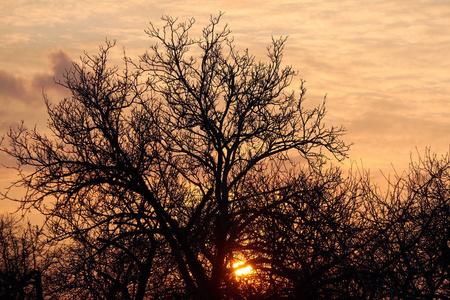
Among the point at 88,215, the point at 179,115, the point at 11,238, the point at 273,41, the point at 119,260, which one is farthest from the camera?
the point at 11,238

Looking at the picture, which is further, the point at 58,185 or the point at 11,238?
the point at 11,238

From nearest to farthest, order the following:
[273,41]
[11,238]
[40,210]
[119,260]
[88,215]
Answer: [40,210] → [88,215] → [119,260] → [273,41] → [11,238]

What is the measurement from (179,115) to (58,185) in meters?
6.30

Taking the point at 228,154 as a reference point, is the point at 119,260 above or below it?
below

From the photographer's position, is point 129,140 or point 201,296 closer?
point 201,296

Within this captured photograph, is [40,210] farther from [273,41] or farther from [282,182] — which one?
[273,41]

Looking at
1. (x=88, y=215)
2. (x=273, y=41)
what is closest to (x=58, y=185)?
(x=88, y=215)

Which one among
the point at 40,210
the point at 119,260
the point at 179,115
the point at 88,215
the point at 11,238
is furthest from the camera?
the point at 11,238

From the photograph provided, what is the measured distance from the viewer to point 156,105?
69.4 feet

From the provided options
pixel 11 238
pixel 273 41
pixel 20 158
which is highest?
pixel 11 238

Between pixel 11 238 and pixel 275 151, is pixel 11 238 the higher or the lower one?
the higher one

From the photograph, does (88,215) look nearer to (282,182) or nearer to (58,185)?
(58,185)

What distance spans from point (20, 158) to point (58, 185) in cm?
159

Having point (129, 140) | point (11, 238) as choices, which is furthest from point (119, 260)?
point (11, 238)
